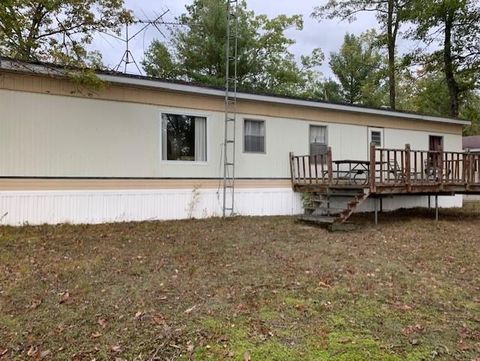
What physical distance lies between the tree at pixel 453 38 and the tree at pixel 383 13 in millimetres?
1789

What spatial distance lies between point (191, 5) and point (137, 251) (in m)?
21.8

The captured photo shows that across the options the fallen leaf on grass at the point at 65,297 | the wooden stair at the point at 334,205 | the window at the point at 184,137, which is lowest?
the fallen leaf on grass at the point at 65,297

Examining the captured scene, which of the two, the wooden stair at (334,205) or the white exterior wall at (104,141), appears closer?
the white exterior wall at (104,141)

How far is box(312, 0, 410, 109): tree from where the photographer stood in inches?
802

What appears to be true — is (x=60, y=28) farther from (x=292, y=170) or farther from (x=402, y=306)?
(x=402, y=306)

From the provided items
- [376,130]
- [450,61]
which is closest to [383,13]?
[450,61]

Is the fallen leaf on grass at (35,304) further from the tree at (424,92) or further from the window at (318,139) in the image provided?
the tree at (424,92)

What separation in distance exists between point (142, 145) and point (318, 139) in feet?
16.6

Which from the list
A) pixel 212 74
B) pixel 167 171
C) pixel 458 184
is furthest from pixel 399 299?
pixel 212 74

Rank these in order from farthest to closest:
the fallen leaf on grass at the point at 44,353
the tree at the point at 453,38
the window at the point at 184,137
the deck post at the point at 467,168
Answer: the tree at the point at 453,38, the deck post at the point at 467,168, the window at the point at 184,137, the fallen leaf on grass at the point at 44,353

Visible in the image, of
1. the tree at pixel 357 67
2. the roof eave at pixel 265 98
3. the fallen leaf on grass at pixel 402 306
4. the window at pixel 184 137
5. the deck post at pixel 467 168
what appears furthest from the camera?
the tree at pixel 357 67

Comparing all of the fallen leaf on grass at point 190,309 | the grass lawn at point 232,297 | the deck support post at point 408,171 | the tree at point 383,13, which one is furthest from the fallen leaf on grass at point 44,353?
the tree at point 383,13

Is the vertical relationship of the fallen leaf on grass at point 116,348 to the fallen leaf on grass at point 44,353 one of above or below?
above

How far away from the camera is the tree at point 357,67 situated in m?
27.7
